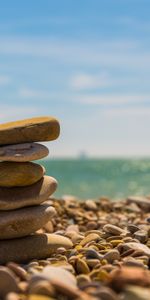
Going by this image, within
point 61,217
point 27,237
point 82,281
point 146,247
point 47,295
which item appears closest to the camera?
point 47,295

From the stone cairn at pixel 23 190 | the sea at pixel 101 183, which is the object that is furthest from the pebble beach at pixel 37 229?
the sea at pixel 101 183

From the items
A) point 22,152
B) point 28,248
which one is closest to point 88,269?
point 28,248

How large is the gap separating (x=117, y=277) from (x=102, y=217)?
6313mm

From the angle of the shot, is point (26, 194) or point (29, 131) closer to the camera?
point (29, 131)

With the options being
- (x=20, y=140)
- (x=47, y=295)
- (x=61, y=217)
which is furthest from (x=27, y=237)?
(x=61, y=217)

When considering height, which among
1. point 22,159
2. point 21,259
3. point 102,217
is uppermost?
point 22,159

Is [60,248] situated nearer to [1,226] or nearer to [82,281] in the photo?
[1,226]

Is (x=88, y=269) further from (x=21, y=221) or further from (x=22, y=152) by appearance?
(x=22, y=152)

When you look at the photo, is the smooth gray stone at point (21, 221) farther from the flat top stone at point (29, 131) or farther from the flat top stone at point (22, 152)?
the flat top stone at point (29, 131)

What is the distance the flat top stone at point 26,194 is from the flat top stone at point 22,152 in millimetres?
367

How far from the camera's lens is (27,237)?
6051mm

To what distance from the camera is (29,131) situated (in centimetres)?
584

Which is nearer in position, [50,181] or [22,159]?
[22,159]

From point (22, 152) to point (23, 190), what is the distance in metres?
0.43
